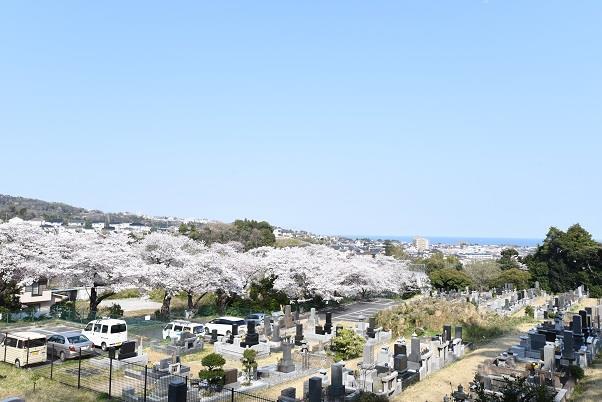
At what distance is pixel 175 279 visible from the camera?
1366 inches

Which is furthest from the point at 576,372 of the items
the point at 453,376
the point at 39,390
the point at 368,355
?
the point at 39,390

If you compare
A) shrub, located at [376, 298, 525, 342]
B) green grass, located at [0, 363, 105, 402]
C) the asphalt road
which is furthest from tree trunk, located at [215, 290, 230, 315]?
green grass, located at [0, 363, 105, 402]

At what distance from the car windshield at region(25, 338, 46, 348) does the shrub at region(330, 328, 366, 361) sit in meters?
13.5

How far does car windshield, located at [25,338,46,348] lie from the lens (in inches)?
766

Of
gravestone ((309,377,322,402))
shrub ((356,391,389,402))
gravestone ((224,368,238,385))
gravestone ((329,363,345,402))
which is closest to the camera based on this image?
gravestone ((309,377,322,402))

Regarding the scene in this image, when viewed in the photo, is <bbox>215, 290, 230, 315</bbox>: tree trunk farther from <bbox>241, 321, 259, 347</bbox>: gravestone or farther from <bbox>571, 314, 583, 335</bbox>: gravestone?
<bbox>571, 314, 583, 335</bbox>: gravestone

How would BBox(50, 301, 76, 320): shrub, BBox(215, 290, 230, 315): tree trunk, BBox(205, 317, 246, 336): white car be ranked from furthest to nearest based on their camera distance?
BBox(215, 290, 230, 315): tree trunk < BBox(50, 301, 76, 320): shrub < BBox(205, 317, 246, 336): white car

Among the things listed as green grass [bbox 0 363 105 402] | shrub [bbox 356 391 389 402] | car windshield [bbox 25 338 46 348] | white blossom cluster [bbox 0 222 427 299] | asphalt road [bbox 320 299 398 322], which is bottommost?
asphalt road [bbox 320 299 398 322]

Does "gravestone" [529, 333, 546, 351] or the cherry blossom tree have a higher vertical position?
the cherry blossom tree

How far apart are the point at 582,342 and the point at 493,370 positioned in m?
7.38

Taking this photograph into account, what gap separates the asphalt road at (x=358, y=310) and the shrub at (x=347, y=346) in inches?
471

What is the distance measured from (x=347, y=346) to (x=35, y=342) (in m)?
14.3

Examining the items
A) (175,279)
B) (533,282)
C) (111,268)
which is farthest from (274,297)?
(533,282)

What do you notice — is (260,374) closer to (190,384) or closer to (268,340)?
(190,384)
